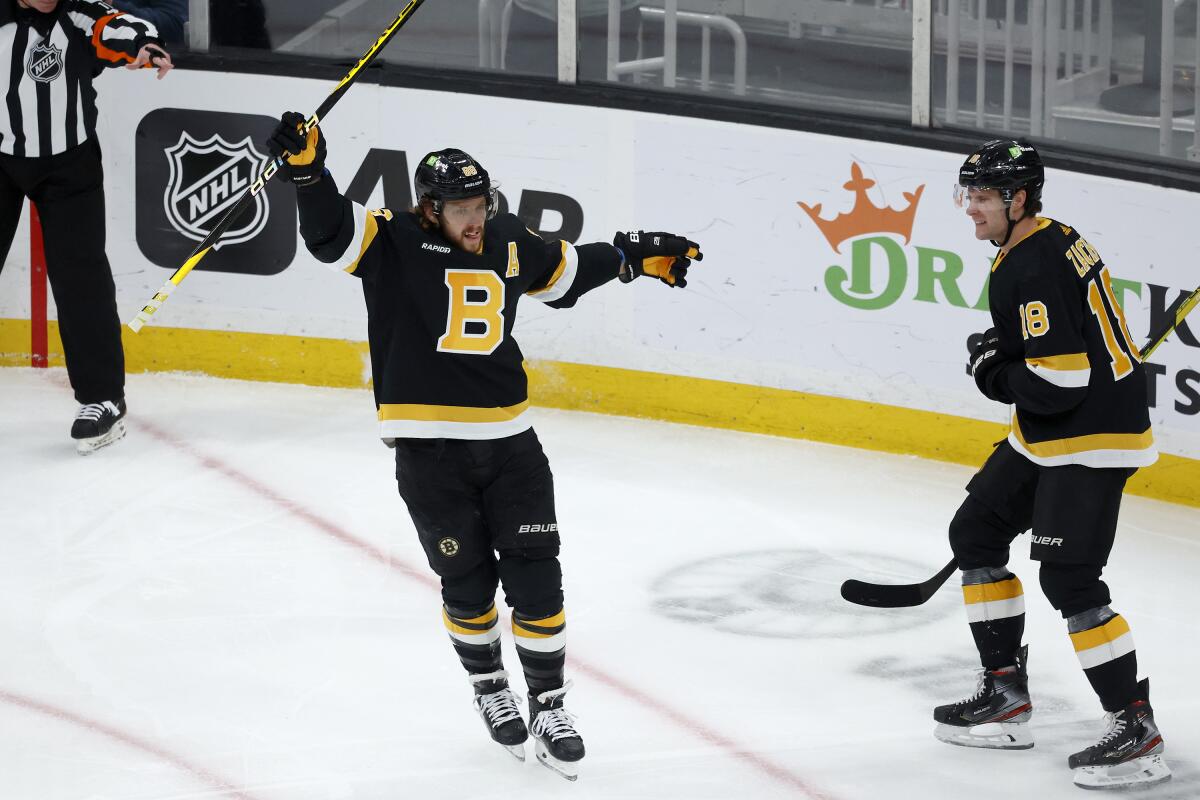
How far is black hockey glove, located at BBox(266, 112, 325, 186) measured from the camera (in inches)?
119

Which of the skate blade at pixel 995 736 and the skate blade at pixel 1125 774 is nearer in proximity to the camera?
the skate blade at pixel 1125 774

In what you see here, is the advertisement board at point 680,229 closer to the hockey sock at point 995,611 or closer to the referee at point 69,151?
the referee at point 69,151

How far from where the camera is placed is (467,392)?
3.19m

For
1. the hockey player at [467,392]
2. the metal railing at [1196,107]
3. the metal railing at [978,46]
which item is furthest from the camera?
the metal railing at [978,46]

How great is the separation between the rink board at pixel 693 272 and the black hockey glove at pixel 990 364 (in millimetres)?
1654

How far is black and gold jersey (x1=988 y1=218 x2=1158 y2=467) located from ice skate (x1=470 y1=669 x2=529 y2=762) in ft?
3.43

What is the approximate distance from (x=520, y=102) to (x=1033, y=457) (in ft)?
8.96

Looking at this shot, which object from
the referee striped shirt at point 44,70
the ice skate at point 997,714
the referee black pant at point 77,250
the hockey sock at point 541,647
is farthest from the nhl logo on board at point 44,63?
the ice skate at point 997,714

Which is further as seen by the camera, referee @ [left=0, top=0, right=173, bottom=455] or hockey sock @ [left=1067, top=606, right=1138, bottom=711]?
referee @ [left=0, top=0, right=173, bottom=455]

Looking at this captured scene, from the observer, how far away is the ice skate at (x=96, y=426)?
5.27 m

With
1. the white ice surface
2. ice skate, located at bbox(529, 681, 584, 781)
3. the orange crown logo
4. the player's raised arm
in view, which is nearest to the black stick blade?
the white ice surface

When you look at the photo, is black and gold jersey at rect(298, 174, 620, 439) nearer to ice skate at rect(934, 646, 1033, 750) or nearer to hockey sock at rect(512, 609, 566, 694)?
hockey sock at rect(512, 609, 566, 694)

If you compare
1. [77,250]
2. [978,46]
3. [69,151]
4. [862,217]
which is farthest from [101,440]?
[978,46]

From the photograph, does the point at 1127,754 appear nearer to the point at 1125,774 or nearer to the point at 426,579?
the point at 1125,774
